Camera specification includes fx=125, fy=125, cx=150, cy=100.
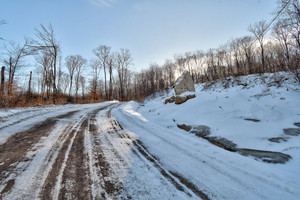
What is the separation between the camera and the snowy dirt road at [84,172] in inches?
65.3

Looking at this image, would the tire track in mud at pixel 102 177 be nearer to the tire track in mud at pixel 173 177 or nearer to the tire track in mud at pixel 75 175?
the tire track in mud at pixel 75 175

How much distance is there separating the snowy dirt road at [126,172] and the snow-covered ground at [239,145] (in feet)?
0.05

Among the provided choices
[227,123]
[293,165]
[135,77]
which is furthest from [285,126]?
[135,77]

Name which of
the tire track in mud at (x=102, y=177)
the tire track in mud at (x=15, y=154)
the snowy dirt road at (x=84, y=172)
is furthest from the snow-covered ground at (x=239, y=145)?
the tire track in mud at (x=15, y=154)

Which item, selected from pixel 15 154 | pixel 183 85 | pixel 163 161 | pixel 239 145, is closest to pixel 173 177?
pixel 163 161

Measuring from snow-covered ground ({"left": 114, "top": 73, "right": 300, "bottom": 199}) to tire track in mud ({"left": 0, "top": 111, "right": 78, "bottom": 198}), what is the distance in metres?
2.43

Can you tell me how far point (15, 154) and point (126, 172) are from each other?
243cm

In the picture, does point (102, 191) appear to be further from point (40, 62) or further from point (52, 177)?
point (40, 62)

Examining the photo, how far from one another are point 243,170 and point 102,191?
2.30 meters

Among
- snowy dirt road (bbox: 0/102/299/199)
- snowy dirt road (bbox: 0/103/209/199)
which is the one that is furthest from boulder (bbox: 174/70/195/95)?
snowy dirt road (bbox: 0/103/209/199)

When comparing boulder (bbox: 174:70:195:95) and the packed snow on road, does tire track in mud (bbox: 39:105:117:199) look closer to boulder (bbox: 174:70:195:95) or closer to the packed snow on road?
the packed snow on road

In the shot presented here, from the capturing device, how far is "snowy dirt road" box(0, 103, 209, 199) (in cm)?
166

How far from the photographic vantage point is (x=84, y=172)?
2.11 metres

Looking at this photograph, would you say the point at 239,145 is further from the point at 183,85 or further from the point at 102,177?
the point at 183,85
